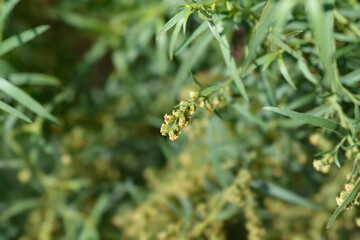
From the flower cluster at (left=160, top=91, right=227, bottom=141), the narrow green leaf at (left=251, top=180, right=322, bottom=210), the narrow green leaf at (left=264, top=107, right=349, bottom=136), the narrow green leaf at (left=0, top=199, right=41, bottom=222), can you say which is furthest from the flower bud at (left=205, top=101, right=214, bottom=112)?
the narrow green leaf at (left=0, top=199, right=41, bottom=222)

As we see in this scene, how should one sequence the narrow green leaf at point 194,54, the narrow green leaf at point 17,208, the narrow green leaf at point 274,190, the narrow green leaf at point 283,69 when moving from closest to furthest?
the narrow green leaf at point 283,69 → the narrow green leaf at point 194,54 → the narrow green leaf at point 274,190 → the narrow green leaf at point 17,208

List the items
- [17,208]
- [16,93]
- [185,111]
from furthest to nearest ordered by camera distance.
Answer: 1. [17,208]
2. [16,93]
3. [185,111]

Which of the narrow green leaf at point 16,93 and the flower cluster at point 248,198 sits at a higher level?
the narrow green leaf at point 16,93

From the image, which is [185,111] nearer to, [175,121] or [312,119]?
[175,121]

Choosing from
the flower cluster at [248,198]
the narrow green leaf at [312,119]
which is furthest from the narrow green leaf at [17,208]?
the narrow green leaf at [312,119]

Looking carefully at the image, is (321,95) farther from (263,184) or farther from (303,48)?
(263,184)

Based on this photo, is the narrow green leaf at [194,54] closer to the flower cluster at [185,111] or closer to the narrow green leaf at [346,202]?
the flower cluster at [185,111]

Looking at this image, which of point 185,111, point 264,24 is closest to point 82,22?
point 185,111

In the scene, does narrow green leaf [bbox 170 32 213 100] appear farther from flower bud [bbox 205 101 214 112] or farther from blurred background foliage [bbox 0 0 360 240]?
flower bud [bbox 205 101 214 112]

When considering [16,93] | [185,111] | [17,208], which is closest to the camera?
[185,111]
